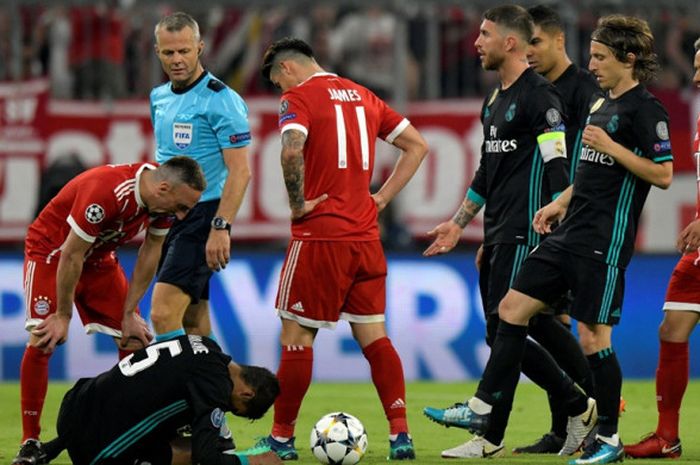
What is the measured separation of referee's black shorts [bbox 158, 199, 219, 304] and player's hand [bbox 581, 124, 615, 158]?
2.33 metres

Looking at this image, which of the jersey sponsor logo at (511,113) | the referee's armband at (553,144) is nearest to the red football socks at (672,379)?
the referee's armband at (553,144)

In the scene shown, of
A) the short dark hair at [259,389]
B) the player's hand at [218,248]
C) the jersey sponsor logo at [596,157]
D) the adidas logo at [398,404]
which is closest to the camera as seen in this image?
the short dark hair at [259,389]

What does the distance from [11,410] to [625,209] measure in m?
5.30

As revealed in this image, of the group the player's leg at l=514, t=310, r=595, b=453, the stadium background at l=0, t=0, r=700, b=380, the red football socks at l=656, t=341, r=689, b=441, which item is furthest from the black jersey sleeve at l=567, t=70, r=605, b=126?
the stadium background at l=0, t=0, r=700, b=380

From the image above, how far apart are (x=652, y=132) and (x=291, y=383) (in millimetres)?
2367

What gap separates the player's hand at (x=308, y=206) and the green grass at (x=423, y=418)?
133 centimetres

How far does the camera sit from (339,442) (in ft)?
25.2

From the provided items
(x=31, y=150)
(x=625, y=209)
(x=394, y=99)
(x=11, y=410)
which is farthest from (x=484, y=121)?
(x=31, y=150)

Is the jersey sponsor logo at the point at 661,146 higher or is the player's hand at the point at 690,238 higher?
the jersey sponsor logo at the point at 661,146

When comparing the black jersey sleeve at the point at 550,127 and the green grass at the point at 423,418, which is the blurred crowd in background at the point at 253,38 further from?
the black jersey sleeve at the point at 550,127

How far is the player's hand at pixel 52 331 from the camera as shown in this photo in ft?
25.9

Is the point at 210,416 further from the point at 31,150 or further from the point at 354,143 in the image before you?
the point at 31,150

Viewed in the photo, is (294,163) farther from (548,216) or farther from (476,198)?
(548,216)

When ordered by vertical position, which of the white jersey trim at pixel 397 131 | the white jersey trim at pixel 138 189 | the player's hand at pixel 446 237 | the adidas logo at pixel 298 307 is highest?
the white jersey trim at pixel 397 131
